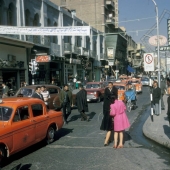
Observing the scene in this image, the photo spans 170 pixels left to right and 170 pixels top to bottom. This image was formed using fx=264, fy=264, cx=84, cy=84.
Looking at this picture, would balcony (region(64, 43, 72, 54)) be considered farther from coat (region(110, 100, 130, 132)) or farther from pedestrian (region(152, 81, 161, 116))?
coat (region(110, 100, 130, 132))

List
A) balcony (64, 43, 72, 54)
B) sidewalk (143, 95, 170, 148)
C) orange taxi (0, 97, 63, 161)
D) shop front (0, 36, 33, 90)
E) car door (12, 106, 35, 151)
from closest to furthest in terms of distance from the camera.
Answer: orange taxi (0, 97, 63, 161)
car door (12, 106, 35, 151)
sidewalk (143, 95, 170, 148)
shop front (0, 36, 33, 90)
balcony (64, 43, 72, 54)

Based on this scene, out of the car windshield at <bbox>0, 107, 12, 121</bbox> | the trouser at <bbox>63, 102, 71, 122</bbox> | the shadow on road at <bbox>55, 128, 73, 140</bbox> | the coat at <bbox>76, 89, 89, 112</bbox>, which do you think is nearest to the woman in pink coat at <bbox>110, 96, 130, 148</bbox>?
the shadow on road at <bbox>55, 128, 73, 140</bbox>

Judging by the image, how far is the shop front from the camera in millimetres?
20380

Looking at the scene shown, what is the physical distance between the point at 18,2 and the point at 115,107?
18.7 m

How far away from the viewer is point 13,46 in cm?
2164

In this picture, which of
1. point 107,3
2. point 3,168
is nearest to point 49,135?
point 3,168

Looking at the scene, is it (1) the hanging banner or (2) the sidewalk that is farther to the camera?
(1) the hanging banner

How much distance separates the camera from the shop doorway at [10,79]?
838 inches

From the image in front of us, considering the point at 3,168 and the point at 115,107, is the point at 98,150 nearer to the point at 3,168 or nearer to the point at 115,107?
the point at 115,107

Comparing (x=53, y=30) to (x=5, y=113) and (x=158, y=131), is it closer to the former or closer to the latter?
(x=158, y=131)

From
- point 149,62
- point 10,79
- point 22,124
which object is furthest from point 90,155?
point 10,79

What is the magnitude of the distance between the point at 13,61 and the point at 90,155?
641 inches

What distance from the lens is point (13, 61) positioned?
71.1 feet

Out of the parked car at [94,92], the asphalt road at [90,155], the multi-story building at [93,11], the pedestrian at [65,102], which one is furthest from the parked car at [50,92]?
the multi-story building at [93,11]
